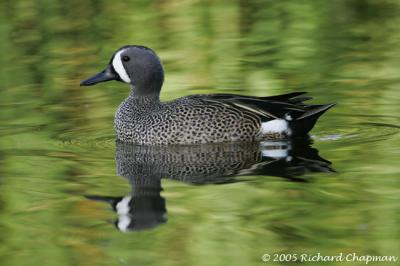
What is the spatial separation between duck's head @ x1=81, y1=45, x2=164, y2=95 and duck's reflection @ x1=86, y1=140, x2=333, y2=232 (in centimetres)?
74

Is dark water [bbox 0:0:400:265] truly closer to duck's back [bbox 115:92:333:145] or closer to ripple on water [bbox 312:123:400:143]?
ripple on water [bbox 312:123:400:143]

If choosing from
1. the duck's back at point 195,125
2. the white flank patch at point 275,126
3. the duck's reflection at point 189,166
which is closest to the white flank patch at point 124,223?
the duck's reflection at point 189,166

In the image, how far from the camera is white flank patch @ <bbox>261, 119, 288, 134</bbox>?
410 inches

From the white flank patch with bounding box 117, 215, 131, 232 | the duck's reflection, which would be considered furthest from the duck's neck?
the white flank patch with bounding box 117, 215, 131, 232

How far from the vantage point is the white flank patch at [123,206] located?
8.01 meters

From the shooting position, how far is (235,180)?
8.76m

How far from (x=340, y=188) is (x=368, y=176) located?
460 mm

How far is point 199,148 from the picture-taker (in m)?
10.2

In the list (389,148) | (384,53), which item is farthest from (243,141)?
(384,53)

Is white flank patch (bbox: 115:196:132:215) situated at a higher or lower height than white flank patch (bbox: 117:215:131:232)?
lower

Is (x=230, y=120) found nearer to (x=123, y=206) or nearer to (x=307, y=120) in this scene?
(x=307, y=120)

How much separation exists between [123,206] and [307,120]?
2.74m

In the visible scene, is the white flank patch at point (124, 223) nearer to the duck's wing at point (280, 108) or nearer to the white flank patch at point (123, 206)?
the white flank patch at point (123, 206)

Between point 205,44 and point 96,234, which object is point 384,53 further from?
point 96,234
